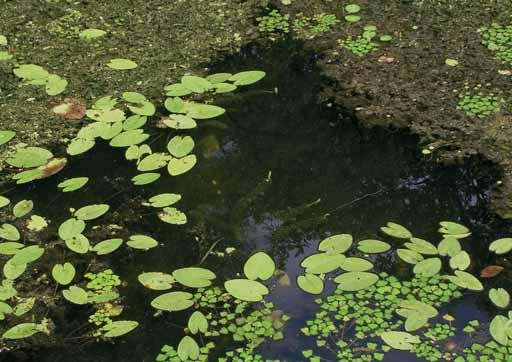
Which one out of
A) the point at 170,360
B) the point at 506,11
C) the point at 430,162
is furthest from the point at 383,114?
the point at 170,360

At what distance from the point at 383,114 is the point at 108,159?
1139 mm

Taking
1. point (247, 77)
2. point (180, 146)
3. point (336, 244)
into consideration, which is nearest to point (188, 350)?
point (336, 244)

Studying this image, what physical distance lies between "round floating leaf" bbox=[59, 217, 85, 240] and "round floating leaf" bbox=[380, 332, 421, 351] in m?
1.09

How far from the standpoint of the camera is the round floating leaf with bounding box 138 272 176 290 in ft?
7.54

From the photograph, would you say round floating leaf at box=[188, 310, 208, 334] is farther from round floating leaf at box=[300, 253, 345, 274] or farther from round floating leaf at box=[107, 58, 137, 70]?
round floating leaf at box=[107, 58, 137, 70]

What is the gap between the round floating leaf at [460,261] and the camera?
231 centimetres

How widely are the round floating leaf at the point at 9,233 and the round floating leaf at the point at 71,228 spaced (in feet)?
0.49

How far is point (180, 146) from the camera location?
286cm

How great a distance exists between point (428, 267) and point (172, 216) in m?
0.90

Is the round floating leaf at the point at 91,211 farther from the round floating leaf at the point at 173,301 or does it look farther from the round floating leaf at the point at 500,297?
the round floating leaf at the point at 500,297

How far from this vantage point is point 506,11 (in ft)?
11.9

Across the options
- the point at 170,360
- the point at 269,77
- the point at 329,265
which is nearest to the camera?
the point at 170,360

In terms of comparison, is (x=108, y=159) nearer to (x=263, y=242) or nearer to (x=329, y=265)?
(x=263, y=242)

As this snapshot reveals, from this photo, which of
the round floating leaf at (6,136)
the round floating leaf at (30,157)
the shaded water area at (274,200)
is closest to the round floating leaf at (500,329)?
the shaded water area at (274,200)
